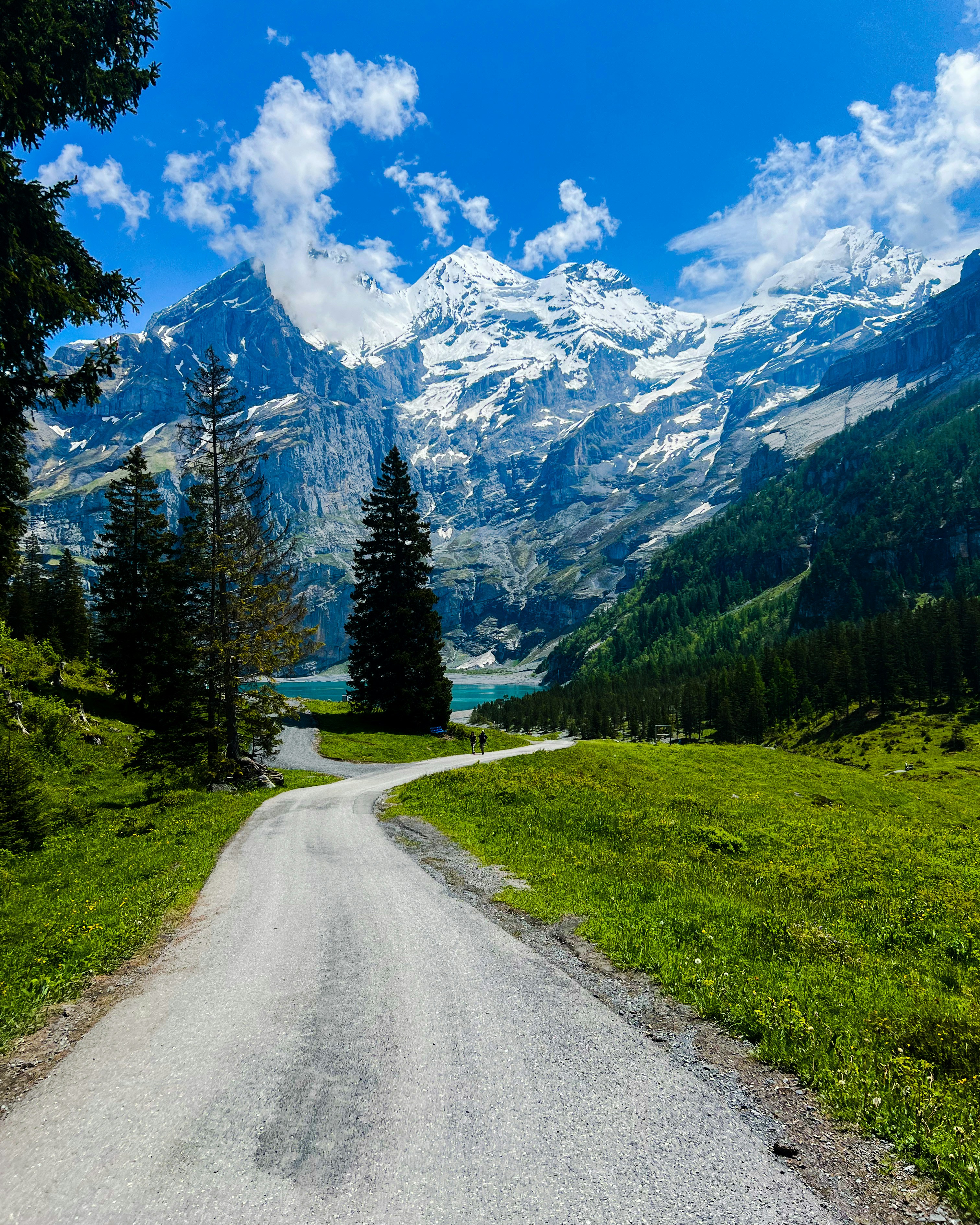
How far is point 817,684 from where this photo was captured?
12050cm

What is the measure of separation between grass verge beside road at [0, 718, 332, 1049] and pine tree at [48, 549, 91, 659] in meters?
33.9

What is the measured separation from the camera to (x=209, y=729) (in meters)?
28.2

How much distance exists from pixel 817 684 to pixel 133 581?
401 feet

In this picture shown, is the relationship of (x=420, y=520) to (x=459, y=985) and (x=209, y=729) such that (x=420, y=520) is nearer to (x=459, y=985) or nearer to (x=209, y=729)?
(x=209, y=729)

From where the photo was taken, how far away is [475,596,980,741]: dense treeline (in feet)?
357

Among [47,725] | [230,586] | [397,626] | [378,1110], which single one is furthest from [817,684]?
[378,1110]

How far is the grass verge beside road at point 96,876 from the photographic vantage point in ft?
30.8

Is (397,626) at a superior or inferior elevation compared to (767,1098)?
superior

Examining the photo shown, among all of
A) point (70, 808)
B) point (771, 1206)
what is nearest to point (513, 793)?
point (70, 808)

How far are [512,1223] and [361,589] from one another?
46.2 m

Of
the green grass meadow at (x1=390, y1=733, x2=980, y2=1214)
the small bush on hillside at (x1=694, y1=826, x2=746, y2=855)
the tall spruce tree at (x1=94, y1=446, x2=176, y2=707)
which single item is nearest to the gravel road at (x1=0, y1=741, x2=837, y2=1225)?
the green grass meadow at (x1=390, y1=733, x2=980, y2=1214)

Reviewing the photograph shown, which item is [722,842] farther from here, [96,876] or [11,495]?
[11,495]

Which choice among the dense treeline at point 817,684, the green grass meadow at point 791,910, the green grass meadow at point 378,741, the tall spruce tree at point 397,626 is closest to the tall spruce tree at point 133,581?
the green grass meadow at point 378,741

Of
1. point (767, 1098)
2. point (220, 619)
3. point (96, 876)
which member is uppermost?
point (220, 619)
